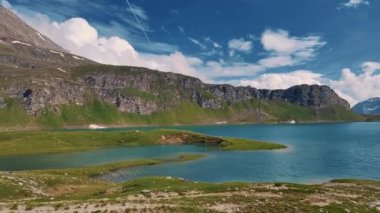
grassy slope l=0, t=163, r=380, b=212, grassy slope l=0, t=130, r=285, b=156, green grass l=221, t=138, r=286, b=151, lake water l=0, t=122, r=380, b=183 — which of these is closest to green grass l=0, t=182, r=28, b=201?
grassy slope l=0, t=163, r=380, b=212

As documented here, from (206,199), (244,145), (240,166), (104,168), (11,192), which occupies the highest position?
(206,199)

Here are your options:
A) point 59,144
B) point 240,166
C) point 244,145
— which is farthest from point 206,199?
point 59,144

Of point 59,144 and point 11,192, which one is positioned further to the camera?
point 59,144

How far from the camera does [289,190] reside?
187 feet

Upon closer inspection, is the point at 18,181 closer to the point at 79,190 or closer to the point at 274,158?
the point at 79,190

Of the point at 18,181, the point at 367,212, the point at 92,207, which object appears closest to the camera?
the point at 92,207

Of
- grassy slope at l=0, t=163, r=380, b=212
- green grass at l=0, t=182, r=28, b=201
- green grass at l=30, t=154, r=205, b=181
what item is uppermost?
grassy slope at l=0, t=163, r=380, b=212

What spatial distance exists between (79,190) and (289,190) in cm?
4050

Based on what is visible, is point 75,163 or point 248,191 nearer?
point 248,191

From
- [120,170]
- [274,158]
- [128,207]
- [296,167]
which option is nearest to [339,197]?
[128,207]

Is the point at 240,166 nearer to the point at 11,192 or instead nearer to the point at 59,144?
the point at 11,192

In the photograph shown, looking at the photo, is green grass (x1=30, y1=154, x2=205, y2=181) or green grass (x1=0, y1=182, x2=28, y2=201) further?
green grass (x1=30, y1=154, x2=205, y2=181)

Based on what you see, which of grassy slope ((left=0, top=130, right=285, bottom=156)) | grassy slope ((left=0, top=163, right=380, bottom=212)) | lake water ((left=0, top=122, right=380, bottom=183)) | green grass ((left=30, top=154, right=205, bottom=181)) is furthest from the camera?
grassy slope ((left=0, top=130, right=285, bottom=156))

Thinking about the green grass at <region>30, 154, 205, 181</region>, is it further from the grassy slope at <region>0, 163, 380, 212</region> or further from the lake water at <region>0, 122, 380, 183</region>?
the grassy slope at <region>0, 163, 380, 212</region>
